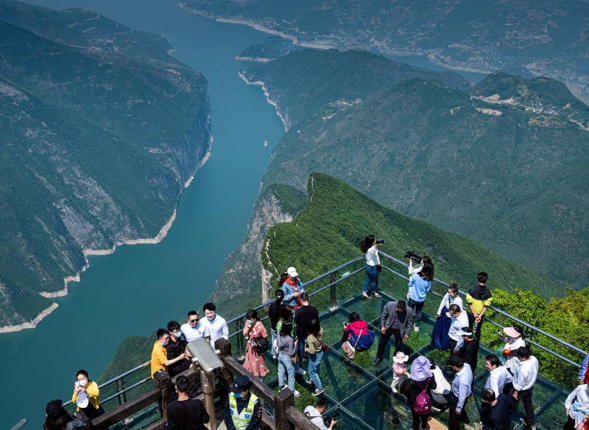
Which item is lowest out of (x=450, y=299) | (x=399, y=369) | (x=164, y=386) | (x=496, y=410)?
(x=399, y=369)

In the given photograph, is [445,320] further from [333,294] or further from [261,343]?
[261,343]

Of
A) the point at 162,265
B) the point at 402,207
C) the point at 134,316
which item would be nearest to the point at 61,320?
the point at 134,316

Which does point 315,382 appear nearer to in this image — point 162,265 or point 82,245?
point 162,265

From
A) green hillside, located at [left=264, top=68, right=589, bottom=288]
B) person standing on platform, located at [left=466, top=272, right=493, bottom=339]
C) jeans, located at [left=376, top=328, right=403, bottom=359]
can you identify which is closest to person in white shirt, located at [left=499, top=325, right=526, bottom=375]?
person standing on platform, located at [left=466, top=272, right=493, bottom=339]

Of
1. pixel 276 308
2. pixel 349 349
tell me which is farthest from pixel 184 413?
pixel 349 349

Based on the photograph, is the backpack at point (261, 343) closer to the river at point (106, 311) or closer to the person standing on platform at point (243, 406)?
the person standing on platform at point (243, 406)

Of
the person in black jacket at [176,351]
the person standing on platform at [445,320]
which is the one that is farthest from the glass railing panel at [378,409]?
the person in black jacket at [176,351]
